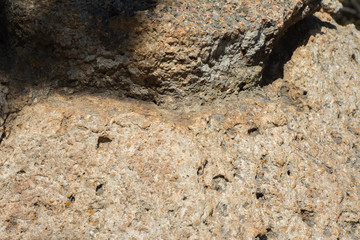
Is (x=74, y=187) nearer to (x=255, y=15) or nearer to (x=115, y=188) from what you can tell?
(x=115, y=188)

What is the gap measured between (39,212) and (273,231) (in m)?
0.92

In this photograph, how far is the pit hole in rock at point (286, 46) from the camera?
1880 mm

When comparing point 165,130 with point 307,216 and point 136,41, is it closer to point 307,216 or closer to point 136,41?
point 136,41

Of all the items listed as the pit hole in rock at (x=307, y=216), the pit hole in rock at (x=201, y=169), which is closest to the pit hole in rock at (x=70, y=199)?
the pit hole in rock at (x=201, y=169)

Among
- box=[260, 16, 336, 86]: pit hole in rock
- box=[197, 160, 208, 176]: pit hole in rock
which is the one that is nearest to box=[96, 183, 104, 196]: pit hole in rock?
box=[197, 160, 208, 176]: pit hole in rock

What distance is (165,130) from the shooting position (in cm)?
144

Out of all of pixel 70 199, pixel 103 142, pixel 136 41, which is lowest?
pixel 70 199

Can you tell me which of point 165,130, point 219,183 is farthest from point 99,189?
point 219,183

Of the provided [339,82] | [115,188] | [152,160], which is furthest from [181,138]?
[339,82]

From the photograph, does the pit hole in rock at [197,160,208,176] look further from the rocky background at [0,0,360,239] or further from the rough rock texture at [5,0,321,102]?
the rough rock texture at [5,0,321,102]

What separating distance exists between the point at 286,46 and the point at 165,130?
3.14ft

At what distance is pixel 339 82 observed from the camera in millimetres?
1913

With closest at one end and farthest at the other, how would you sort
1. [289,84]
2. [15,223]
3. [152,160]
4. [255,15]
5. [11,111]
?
[15,223], [152,160], [11,111], [255,15], [289,84]

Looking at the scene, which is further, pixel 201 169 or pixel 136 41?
pixel 136 41
